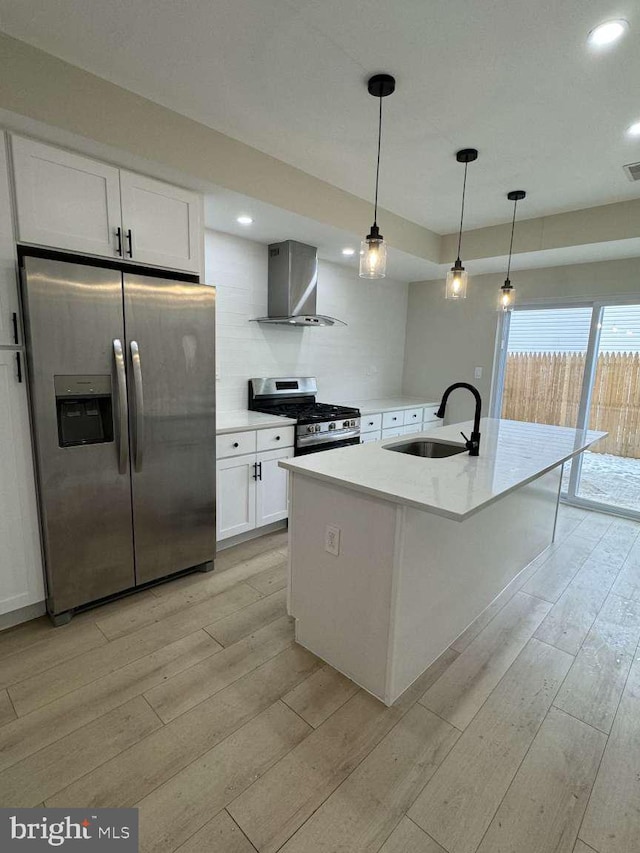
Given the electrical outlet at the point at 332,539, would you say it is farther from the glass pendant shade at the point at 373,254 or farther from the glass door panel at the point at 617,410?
the glass door panel at the point at 617,410

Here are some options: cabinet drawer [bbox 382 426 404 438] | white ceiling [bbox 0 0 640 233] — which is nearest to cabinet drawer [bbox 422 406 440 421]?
cabinet drawer [bbox 382 426 404 438]

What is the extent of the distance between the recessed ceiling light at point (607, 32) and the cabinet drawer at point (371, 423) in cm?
277

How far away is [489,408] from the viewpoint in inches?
185

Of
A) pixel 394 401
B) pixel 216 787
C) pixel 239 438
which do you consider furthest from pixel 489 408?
pixel 216 787

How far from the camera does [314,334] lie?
13.8 ft

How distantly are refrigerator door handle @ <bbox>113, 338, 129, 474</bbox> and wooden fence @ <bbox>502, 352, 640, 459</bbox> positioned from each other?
394 cm

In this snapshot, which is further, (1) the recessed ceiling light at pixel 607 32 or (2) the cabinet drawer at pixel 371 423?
(2) the cabinet drawer at pixel 371 423

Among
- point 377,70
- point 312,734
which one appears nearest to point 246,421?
point 312,734

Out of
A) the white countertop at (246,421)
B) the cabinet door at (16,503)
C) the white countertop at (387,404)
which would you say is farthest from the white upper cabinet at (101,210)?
the white countertop at (387,404)

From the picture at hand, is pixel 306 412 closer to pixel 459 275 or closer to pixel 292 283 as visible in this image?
pixel 292 283

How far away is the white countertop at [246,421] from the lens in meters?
2.84

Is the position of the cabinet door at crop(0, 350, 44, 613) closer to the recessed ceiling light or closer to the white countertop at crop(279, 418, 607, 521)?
the white countertop at crop(279, 418, 607, 521)

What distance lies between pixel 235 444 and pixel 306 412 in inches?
35.4

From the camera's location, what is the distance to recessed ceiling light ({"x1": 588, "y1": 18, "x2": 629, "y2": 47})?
1506mm
